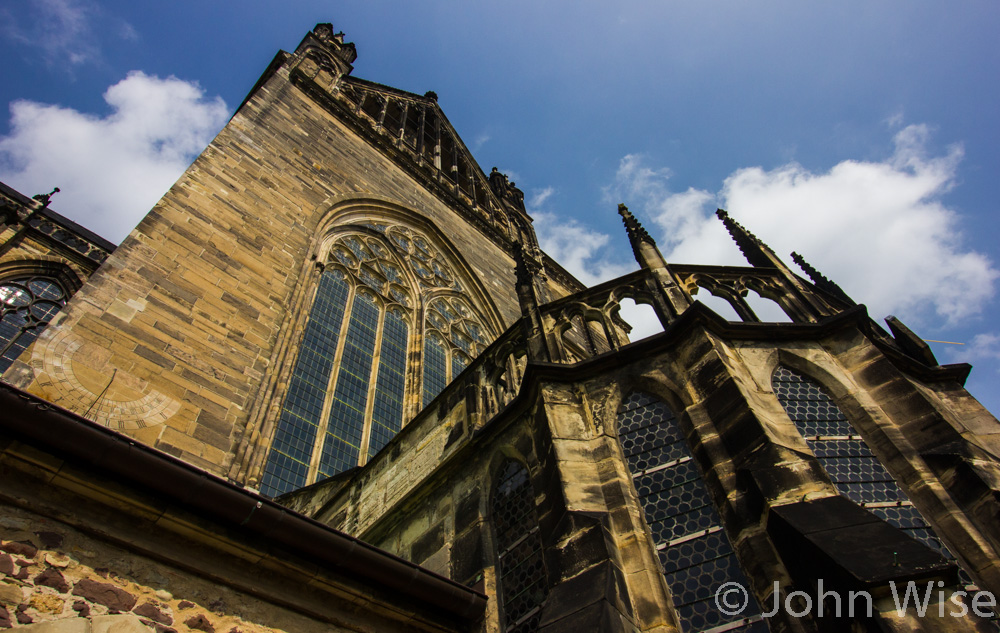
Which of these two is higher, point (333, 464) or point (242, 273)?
point (242, 273)

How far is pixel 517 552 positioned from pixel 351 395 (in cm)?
565

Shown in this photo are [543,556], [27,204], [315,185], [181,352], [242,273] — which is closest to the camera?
[543,556]

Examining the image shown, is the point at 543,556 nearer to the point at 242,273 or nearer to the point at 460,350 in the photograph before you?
the point at 242,273

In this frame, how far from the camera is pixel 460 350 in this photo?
13281mm

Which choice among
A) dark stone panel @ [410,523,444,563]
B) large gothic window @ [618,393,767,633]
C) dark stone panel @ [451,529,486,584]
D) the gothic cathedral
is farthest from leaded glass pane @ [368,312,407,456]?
large gothic window @ [618,393,767,633]

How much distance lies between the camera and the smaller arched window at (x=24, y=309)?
38.1 feet

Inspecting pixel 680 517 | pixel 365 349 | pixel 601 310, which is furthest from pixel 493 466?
pixel 365 349

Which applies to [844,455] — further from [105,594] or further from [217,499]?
[105,594]

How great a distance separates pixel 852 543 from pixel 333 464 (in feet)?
23.2

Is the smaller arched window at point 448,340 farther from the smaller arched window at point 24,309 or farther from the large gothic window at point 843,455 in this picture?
the large gothic window at point 843,455

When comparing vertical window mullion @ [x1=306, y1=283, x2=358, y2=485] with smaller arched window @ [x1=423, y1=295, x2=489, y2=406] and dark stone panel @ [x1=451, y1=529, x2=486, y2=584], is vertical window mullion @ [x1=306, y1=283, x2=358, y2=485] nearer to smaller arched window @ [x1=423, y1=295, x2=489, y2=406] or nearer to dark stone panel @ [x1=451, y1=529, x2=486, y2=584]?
smaller arched window @ [x1=423, y1=295, x2=489, y2=406]

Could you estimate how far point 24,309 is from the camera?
12.4m

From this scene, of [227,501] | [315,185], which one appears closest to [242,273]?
[315,185]

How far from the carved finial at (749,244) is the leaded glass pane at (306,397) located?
6274mm
